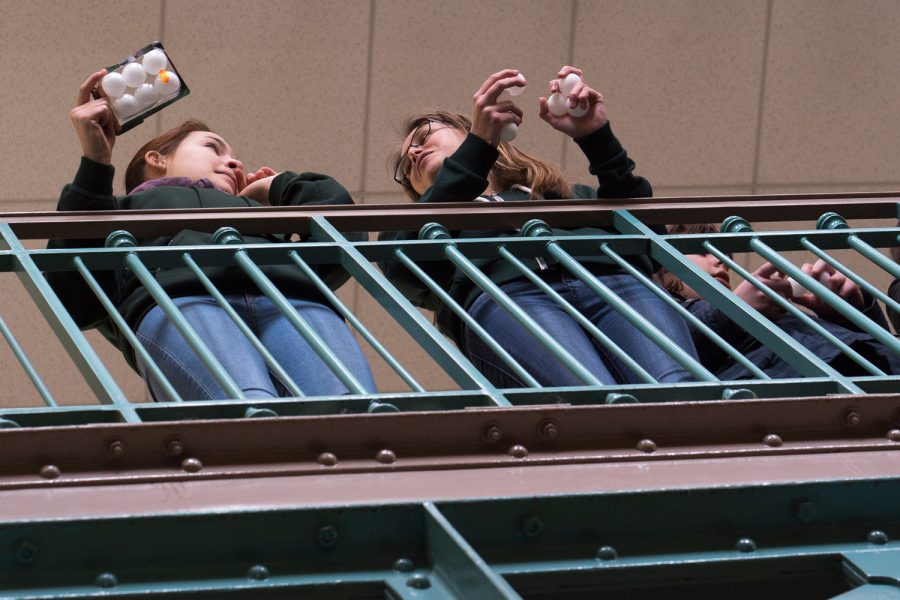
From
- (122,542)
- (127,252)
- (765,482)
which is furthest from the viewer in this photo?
(127,252)

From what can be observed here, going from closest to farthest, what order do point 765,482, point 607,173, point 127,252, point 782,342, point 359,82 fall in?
point 765,482
point 782,342
point 127,252
point 607,173
point 359,82

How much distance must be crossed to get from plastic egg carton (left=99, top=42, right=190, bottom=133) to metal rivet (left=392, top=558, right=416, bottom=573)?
172 centimetres

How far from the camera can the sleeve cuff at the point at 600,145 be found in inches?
137

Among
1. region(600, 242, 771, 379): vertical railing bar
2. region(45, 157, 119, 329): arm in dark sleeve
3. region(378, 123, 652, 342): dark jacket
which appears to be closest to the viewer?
region(600, 242, 771, 379): vertical railing bar

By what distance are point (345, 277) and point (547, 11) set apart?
3131mm

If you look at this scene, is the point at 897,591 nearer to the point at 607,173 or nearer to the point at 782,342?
the point at 782,342

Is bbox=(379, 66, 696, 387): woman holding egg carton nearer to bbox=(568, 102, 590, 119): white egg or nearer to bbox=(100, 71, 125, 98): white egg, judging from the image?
bbox=(568, 102, 590, 119): white egg

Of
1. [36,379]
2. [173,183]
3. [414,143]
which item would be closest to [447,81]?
[414,143]

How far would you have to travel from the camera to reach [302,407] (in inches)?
85.5

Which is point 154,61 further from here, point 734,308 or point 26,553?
point 26,553

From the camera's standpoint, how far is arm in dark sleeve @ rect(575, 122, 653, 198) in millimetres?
3455

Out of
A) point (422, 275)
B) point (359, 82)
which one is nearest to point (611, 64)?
point (359, 82)

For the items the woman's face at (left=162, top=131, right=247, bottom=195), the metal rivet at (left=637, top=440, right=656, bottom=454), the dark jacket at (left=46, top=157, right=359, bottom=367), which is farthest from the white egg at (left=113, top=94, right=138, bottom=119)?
the metal rivet at (left=637, top=440, right=656, bottom=454)

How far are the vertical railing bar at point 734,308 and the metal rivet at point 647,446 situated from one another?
0.37m
